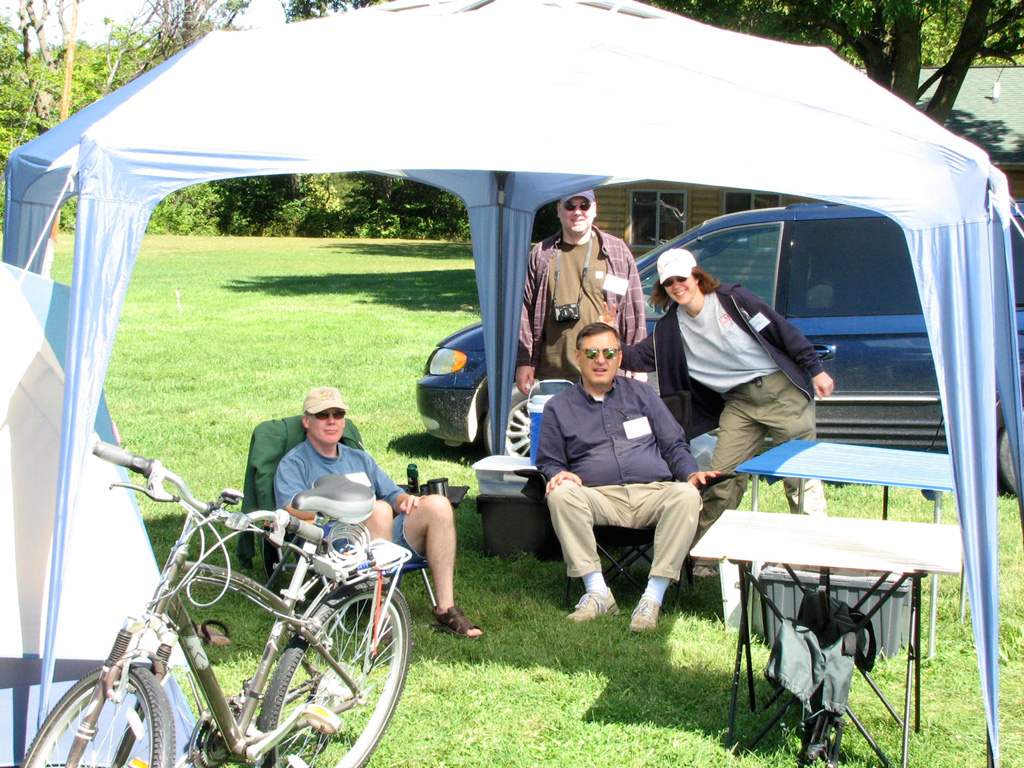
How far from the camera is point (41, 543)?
3.45 metres

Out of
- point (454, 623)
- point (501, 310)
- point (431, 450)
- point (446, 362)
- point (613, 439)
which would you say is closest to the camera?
point (454, 623)

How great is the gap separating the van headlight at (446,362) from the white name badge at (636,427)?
238 cm

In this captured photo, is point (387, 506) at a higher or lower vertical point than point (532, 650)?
higher

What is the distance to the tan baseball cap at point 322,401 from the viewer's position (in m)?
4.55

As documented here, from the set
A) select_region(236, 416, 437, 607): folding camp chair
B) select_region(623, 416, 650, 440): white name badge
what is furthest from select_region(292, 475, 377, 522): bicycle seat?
select_region(623, 416, 650, 440): white name badge

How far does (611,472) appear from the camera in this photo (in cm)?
492

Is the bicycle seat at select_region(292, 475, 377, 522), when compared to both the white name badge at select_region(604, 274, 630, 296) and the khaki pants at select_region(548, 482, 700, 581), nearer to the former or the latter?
the khaki pants at select_region(548, 482, 700, 581)

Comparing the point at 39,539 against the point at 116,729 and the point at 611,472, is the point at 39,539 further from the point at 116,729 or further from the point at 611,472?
the point at 611,472

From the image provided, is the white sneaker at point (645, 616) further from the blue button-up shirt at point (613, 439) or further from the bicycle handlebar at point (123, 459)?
the bicycle handlebar at point (123, 459)

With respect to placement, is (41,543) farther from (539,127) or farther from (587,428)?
(587,428)

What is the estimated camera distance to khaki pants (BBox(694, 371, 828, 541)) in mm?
5141

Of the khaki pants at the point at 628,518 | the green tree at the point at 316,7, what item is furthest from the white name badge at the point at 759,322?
the green tree at the point at 316,7

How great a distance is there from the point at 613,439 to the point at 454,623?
3.74ft

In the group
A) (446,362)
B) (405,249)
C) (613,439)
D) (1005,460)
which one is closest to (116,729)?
(613,439)
